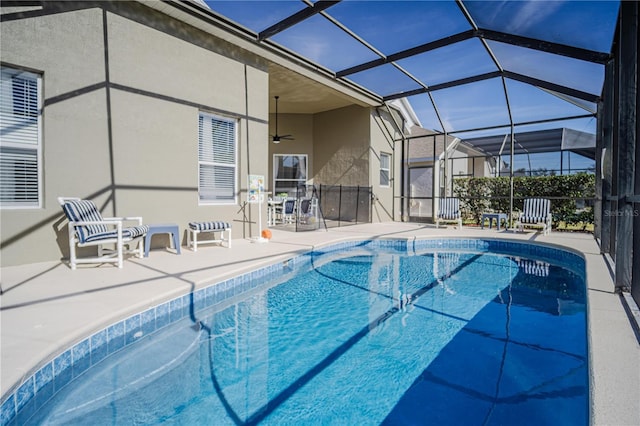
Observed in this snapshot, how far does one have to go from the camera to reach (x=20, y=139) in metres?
4.43

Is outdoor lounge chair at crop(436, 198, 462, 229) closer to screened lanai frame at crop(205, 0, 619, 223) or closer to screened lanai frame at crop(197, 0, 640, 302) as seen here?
screened lanai frame at crop(205, 0, 619, 223)

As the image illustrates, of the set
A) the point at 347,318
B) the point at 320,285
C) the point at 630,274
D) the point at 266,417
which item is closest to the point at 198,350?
the point at 266,417

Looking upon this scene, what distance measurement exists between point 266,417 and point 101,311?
5.46ft

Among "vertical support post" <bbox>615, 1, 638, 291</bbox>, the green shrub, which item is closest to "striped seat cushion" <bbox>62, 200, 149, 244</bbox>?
"vertical support post" <bbox>615, 1, 638, 291</bbox>

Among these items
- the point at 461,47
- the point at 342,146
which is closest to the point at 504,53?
the point at 461,47

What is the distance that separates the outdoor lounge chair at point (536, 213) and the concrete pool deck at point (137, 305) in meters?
3.07

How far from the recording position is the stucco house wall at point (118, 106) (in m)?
4.48

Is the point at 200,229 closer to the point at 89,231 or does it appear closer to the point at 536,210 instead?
the point at 89,231

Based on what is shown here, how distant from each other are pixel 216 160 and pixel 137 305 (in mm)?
4190

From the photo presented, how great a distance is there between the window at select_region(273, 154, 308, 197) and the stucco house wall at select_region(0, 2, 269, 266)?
5083 millimetres

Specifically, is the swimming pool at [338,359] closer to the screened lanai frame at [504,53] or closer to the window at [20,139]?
the screened lanai frame at [504,53]

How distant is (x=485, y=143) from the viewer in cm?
1483

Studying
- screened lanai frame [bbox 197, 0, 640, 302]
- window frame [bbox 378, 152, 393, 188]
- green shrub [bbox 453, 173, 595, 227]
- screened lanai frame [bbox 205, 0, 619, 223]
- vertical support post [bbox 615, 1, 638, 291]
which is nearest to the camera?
vertical support post [bbox 615, 1, 638, 291]

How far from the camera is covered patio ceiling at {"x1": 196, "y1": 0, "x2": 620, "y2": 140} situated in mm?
5340
